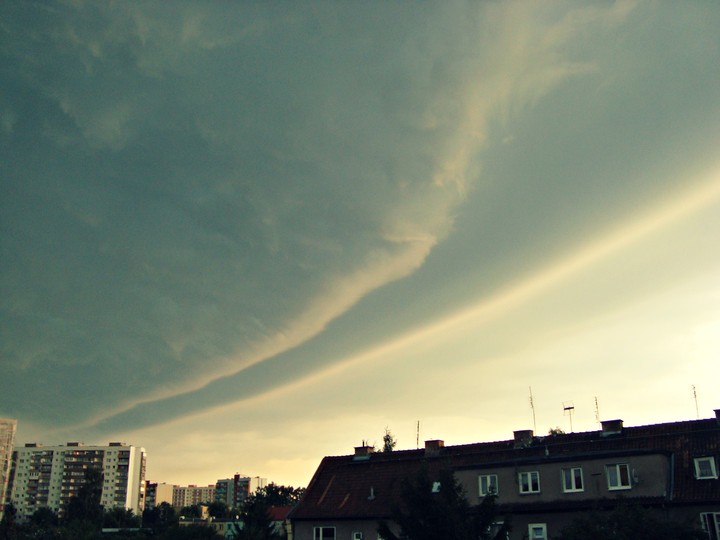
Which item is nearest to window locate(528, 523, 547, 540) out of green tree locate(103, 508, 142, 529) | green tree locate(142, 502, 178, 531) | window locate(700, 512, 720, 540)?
window locate(700, 512, 720, 540)

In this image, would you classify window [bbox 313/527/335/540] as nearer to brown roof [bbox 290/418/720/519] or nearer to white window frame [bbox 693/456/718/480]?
brown roof [bbox 290/418/720/519]

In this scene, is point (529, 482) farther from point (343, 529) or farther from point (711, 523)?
point (343, 529)

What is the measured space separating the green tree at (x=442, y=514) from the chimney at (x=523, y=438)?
13475mm

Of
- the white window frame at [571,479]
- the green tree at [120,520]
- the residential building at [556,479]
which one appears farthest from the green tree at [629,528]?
the green tree at [120,520]

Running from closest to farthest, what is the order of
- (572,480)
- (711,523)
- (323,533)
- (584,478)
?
(711,523) < (584,478) < (572,480) < (323,533)

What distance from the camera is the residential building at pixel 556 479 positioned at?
35969mm

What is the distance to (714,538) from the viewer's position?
33812 mm

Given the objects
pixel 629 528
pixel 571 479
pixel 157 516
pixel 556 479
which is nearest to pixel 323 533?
pixel 556 479

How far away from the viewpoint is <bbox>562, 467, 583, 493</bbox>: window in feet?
129

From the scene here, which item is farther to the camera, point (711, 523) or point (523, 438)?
point (523, 438)

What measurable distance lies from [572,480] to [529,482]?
2.78m

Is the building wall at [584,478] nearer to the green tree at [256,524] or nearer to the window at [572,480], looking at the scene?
the window at [572,480]

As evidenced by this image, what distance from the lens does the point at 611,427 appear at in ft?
140

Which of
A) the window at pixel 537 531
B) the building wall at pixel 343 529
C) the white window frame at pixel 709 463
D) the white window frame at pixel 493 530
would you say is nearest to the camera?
the white window frame at pixel 493 530
